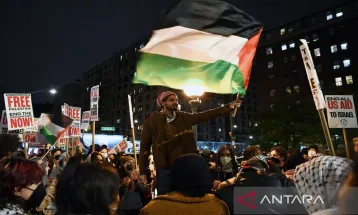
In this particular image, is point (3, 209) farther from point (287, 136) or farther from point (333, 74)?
point (333, 74)

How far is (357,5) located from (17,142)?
260 ft

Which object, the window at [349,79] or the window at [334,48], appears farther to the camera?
the window at [334,48]

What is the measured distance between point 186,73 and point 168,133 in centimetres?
188

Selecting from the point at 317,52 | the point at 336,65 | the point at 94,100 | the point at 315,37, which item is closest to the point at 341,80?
the point at 336,65

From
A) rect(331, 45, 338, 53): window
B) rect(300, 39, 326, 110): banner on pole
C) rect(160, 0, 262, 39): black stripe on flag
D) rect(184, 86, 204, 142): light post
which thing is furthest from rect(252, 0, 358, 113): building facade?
rect(184, 86, 204, 142): light post

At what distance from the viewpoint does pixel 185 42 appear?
278 inches

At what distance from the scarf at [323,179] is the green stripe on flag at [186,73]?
13.2 feet

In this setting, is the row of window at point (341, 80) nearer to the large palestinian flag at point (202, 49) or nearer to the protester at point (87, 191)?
the large palestinian flag at point (202, 49)

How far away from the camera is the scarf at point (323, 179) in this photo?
2543 millimetres

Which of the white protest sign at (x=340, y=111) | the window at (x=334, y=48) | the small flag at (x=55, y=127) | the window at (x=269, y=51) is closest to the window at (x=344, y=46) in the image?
the window at (x=334, y=48)

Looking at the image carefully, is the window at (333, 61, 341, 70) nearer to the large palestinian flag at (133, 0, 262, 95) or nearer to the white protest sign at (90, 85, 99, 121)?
the white protest sign at (90, 85, 99, 121)

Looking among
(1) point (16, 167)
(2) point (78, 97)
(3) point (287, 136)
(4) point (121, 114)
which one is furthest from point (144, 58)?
(2) point (78, 97)

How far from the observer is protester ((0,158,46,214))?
325 centimetres

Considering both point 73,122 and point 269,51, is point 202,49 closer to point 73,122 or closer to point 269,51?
point 73,122
